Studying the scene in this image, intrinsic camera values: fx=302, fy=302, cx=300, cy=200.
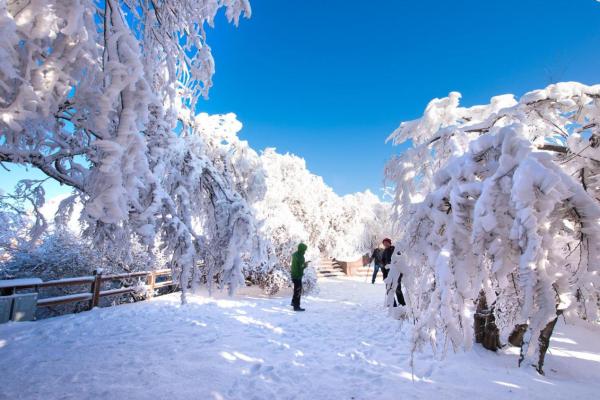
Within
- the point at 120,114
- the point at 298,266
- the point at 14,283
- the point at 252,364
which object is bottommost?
the point at 252,364

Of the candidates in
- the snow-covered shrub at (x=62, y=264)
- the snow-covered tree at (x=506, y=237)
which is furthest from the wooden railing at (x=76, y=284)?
the snow-covered tree at (x=506, y=237)

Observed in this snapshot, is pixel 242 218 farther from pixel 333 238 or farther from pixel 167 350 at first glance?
pixel 333 238

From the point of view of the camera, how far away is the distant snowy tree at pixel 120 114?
172 centimetres

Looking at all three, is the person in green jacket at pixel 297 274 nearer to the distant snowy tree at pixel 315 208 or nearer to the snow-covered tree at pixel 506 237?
the snow-covered tree at pixel 506 237

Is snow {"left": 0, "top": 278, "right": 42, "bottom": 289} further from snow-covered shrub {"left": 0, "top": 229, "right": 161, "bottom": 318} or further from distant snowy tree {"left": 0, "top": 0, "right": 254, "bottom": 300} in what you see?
snow-covered shrub {"left": 0, "top": 229, "right": 161, "bottom": 318}

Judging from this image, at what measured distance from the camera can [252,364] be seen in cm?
414

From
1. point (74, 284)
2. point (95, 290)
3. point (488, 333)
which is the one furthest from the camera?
point (95, 290)

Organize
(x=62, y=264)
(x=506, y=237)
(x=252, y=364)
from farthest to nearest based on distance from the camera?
(x=62, y=264), (x=252, y=364), (x=506, y=237)

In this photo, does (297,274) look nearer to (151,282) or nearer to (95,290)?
(151,282)

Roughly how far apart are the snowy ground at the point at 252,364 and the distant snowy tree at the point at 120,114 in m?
1.19

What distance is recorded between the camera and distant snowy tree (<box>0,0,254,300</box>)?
5.66 feet

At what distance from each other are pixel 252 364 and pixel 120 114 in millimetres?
3619

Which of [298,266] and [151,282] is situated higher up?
[298,266]

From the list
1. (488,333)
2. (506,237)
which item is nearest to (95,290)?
(488,333)
